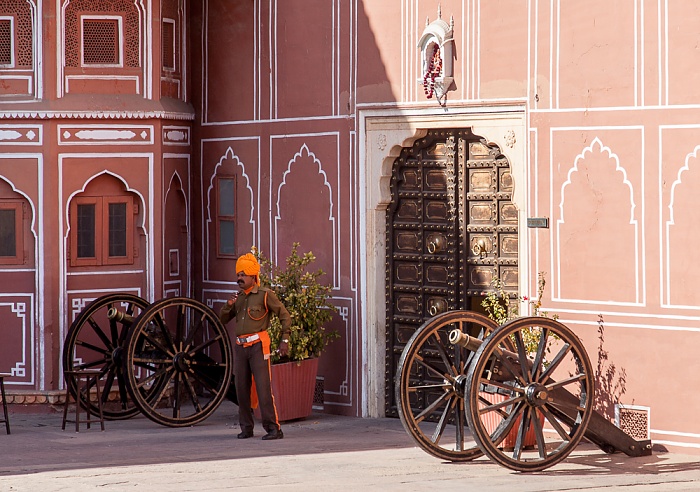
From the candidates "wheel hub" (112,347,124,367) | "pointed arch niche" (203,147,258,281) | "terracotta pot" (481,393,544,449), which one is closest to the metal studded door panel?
"terracotta pot" (481,393,544,449)

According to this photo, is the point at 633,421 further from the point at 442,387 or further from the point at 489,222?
the point at 489,222

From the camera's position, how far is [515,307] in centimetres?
1123

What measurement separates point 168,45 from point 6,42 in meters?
1.61

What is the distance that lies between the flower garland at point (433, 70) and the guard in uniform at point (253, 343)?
87.1 inches

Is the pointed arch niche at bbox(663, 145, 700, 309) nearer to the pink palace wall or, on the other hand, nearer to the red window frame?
the pink palace wall

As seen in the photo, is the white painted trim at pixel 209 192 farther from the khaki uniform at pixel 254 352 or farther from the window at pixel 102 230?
the khaki uniform at pixel 254 352

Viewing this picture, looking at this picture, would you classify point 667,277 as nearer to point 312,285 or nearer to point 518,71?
point 518,71

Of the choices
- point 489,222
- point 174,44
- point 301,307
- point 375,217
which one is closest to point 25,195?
point 174,44

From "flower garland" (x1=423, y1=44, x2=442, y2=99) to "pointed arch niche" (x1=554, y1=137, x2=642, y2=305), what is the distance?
1610 mm

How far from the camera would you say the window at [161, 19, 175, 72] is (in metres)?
13.3

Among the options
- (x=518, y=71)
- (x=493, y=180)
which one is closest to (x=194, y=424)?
(x=493, y=180)

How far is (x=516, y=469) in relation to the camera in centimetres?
905

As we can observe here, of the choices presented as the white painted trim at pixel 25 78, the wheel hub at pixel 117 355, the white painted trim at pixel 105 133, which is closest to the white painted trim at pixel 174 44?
the white painted trim at pixel 105 133

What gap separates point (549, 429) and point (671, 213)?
212 cm
